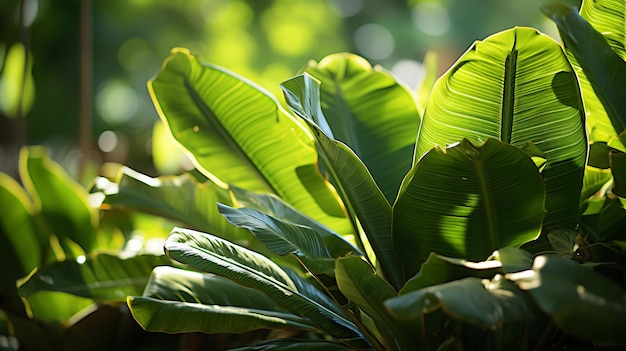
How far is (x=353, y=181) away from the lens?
0.50 metres

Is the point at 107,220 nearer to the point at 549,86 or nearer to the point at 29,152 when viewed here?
the point at 29,152

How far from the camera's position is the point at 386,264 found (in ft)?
1.73

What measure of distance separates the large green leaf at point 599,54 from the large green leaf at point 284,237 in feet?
0.81

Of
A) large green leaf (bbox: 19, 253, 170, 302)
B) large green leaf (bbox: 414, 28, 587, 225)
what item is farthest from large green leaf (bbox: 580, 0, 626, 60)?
large green leaf (bbox: 19, 253, 170, 302)

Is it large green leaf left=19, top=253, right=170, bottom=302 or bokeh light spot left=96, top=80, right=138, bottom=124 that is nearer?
large green leaf left=19, top=253, right=170, bottom=302

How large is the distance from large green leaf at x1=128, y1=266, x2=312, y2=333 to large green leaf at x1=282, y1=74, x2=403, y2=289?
0.09m

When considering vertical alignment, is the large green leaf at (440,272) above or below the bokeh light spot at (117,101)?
above

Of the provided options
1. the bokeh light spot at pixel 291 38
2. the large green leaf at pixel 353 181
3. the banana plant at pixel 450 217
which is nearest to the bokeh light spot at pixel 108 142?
the banana plant at pixel 450 217

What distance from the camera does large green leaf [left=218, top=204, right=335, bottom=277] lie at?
448 mm

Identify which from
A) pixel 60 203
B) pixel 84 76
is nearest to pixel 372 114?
pixel 60 203

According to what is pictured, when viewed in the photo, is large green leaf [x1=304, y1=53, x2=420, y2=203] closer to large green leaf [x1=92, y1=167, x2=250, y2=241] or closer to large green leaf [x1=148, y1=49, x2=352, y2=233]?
large green leaf [x1=148, y1=49, x2=352, y2=233]

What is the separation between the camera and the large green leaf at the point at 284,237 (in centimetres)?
45

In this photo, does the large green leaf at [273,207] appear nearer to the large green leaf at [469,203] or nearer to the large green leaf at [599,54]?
the large green leaf at [469,203]

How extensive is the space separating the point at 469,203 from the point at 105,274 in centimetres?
39
